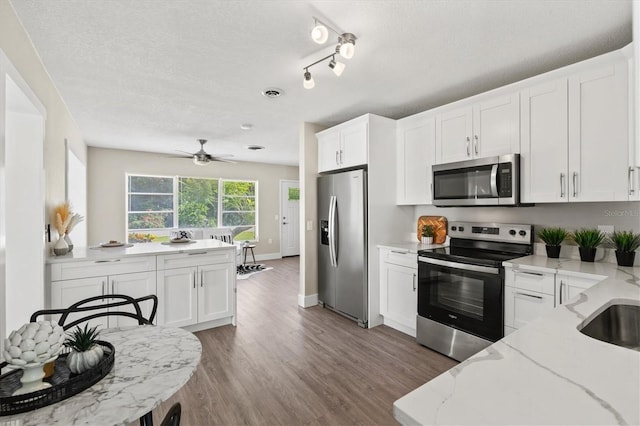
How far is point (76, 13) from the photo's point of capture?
1.80 metres

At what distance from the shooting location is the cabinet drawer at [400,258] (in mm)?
2995

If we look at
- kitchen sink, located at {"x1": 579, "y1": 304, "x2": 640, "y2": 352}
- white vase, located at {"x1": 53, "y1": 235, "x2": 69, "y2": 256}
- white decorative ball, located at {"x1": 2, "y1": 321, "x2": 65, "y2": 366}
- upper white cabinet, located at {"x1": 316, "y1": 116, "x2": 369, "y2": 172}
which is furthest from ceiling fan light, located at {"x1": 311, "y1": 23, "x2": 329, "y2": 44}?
white vase, located at {"x1": 53, "y1": 235, "x2": 69, "y2": 256}

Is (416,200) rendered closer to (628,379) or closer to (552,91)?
(552,91)

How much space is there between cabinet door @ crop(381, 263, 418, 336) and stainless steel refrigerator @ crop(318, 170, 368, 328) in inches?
9.1

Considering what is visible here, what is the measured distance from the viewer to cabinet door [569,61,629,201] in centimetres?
201

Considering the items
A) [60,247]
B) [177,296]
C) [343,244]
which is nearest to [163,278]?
[177,296]

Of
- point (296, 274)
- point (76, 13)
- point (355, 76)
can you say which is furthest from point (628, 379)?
point (296, 274)

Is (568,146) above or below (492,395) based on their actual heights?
above

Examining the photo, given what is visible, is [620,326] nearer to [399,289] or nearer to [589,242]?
[589,242]

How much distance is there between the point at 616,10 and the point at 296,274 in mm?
5458

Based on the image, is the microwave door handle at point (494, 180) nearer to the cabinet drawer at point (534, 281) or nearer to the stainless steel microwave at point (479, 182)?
the stainless steel microwave at point (479, 182)

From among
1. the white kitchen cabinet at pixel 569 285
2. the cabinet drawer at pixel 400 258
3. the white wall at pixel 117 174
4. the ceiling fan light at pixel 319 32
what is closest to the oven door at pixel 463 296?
the cabinet drawer at pixel 400 258

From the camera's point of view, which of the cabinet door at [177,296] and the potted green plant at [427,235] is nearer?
the cabinet door at [177,296]

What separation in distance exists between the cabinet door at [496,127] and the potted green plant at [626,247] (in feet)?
3.05
